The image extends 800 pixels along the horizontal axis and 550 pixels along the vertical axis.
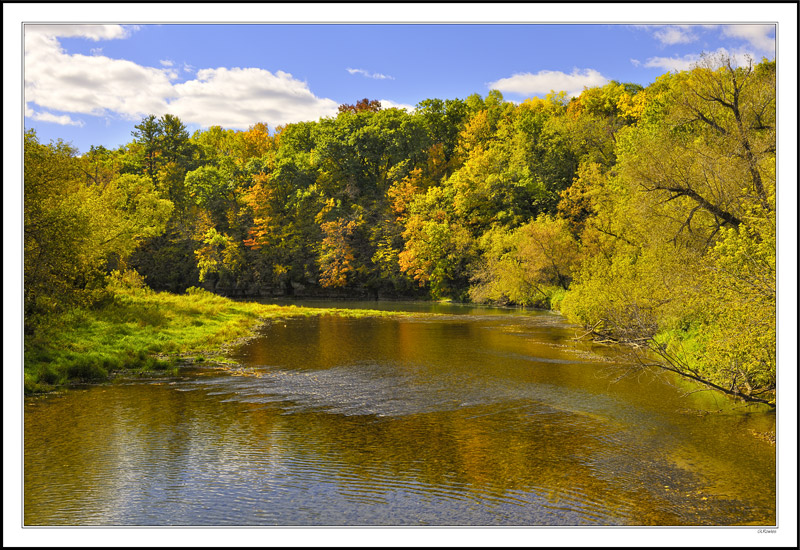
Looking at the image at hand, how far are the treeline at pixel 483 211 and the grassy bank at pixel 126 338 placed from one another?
1176 millimetres

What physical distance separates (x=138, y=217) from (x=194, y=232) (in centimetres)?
2871

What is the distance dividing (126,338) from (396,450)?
15920mm

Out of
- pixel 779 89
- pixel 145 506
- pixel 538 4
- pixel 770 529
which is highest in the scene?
pixel 538 4

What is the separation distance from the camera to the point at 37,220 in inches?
739

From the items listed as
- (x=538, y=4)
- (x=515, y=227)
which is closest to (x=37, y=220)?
(x=538, y=4)

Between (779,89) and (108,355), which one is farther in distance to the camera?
(108,355)

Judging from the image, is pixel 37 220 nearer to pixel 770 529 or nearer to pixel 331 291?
pixel 770 529

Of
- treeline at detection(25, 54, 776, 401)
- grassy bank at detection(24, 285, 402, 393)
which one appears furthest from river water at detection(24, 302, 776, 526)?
treeline at detection(25, 54, 776, 401)

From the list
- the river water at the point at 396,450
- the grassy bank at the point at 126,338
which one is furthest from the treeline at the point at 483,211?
the river water at the point at 396,450

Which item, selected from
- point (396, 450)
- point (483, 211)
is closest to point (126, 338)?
point (396, 450)

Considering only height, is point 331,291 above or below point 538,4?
below

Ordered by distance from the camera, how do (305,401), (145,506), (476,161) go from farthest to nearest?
1. (476,161)
2. (305,401)
3. (145,506)

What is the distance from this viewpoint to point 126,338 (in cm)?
2514

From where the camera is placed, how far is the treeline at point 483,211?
18984 mm
